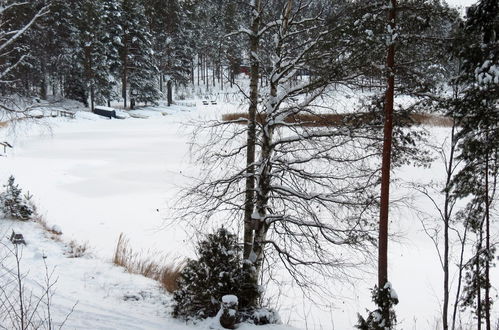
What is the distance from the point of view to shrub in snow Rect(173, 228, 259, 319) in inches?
271

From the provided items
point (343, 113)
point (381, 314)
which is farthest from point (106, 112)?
point (381, 314)

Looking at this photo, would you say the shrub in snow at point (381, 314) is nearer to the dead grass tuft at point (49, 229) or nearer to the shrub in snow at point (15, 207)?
the dead grass tuft at point (49, 229)

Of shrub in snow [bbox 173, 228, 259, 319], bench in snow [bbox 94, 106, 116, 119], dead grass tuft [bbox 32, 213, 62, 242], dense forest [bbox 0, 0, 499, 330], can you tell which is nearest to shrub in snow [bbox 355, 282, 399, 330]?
dense forest [bbox 0, 0, 499, 330]

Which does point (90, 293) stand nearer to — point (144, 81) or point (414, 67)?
point (414, 67)

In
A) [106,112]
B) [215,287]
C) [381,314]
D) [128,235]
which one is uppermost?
[106,112]

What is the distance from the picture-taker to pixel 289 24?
8.04 meters

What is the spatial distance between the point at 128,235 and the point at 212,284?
6410mm

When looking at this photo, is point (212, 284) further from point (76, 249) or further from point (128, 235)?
point (128, 235)

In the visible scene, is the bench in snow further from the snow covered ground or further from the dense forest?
the dense forest

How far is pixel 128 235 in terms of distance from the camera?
12.5 metres

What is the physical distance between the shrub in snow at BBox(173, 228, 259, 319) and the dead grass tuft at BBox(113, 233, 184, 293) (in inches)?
85.2

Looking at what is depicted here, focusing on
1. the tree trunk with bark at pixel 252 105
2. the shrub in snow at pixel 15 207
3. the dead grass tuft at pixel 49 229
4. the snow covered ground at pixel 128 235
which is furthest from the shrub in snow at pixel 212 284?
the shrub in snow at pixel 15 207

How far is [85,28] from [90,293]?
38.5 meters

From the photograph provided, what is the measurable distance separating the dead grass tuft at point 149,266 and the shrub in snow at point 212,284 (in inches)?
85.2
